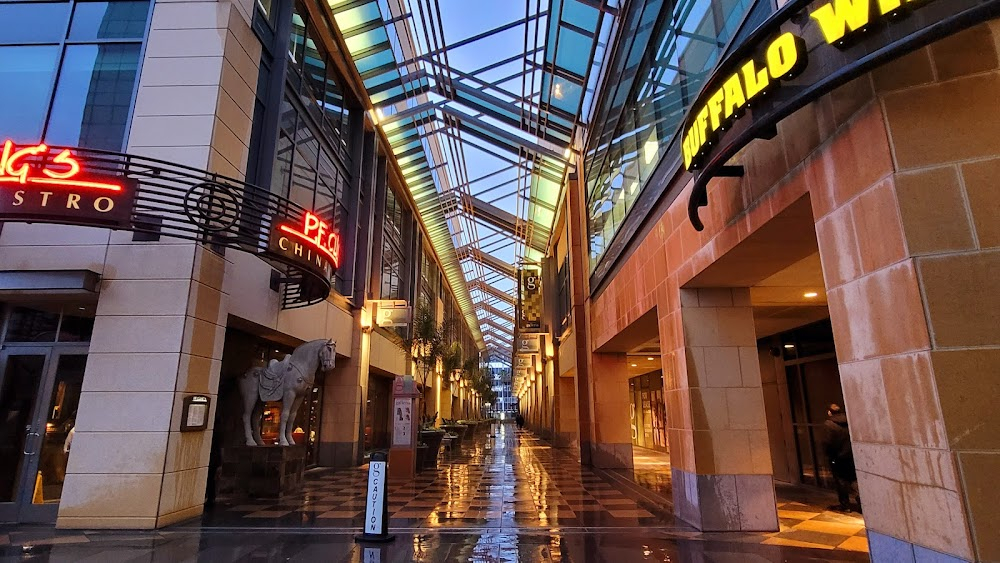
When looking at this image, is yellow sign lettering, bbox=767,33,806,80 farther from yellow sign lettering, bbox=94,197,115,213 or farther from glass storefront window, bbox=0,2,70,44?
glass storefront window, bbox=0,2,70,44

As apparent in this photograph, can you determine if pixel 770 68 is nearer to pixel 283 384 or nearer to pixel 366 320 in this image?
pixel 283 384

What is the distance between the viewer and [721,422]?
6.50 metres

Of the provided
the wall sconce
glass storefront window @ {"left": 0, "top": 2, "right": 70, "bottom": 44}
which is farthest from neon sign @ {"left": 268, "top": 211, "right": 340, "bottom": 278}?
the wall sconce

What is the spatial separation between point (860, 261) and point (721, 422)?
3.68 metres

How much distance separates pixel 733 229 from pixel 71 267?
875 cm

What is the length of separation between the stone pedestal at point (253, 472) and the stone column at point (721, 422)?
21.6ft

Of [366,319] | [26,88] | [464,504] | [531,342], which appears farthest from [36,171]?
[531,342]

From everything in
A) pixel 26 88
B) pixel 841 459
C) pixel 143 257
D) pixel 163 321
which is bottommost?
pixel 841 459

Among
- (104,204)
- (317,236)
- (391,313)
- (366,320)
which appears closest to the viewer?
(104,204)

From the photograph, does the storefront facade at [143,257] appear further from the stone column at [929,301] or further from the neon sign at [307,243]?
the stone column at [929,301]

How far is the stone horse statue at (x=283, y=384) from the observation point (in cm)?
923

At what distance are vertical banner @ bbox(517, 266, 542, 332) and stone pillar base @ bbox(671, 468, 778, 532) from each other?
47.9ft

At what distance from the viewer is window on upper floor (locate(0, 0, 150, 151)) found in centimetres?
799

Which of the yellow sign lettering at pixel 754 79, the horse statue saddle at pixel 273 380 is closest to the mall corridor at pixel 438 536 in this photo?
the horse statue saddle at pixel 273 380
